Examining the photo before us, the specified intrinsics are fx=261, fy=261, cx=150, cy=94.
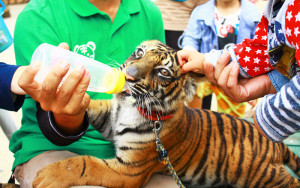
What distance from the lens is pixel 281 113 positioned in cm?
110

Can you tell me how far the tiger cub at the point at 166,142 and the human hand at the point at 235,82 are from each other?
27 centimetres

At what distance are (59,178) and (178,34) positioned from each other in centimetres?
244

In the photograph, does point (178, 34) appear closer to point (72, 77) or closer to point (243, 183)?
point (243, 183)

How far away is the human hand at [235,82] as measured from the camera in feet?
4.52

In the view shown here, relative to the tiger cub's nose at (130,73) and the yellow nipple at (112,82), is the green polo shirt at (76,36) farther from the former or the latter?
the yellow nipple at (112,82)

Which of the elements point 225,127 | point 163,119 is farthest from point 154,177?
point 225,127

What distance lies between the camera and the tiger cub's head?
1448 mm

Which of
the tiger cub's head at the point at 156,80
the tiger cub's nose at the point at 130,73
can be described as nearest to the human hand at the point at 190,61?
the tiger cub's head at the point at 156,80

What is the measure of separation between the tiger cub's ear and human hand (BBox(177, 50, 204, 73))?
0.10 m

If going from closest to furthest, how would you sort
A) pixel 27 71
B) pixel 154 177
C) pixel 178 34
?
pixel 27 71, pixel 154 177, pixel 178 34

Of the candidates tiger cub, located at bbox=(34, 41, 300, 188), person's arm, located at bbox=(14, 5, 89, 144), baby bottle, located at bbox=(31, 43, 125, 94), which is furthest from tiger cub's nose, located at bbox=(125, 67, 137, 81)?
person's arm, located at bbox=(14, 5, 89, 144)

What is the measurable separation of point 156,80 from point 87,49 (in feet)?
1.76

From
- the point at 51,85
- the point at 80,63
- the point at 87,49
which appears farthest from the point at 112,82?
the point at 87,49

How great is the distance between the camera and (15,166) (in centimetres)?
154
